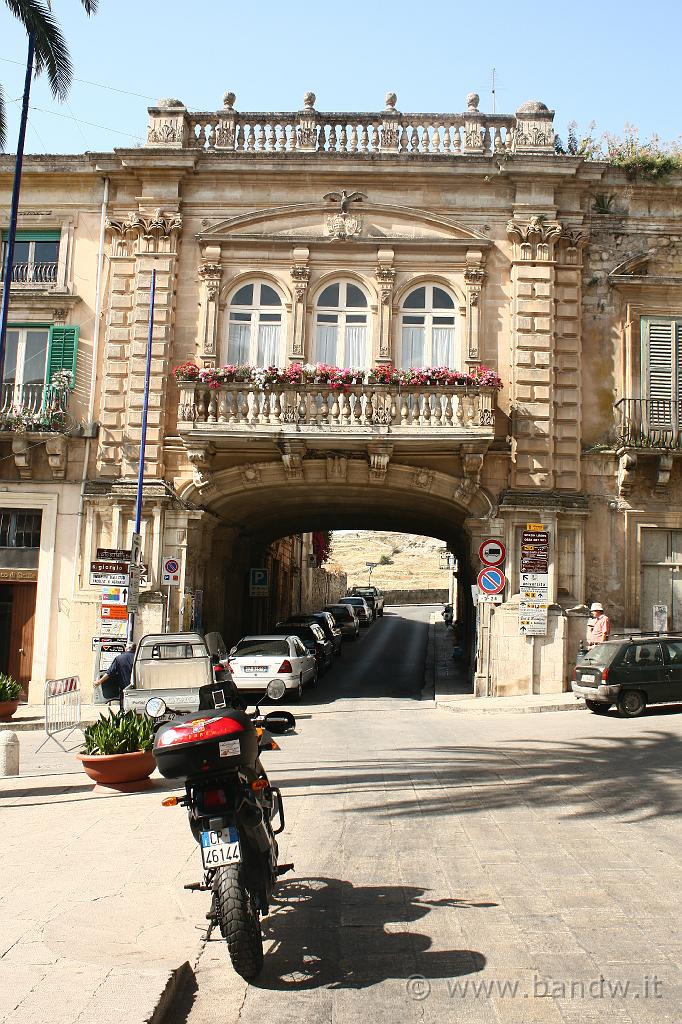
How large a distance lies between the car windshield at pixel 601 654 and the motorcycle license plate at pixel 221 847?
44.5 feet

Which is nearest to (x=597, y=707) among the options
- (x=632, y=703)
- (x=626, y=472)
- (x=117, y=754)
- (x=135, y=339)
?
(x=632, y=703)

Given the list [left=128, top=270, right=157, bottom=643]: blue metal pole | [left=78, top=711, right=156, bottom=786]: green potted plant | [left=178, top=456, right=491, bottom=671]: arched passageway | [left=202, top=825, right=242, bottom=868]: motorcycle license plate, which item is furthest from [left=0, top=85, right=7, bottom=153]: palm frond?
[left=202, top=825, right=242, bottom=868]: motorcycle license plate

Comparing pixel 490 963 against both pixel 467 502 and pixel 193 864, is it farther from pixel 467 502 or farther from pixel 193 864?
pixel 467 502

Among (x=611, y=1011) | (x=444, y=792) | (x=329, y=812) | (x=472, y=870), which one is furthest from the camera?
(x=444, y=792)

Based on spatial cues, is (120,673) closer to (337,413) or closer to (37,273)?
(337,413)

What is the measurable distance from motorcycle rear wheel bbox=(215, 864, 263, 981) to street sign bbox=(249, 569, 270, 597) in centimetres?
2441

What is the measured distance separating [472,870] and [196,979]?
2643mm

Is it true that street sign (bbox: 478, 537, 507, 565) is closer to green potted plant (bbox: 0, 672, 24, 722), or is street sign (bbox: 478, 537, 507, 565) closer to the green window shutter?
→ green potted plant (bbox: 0, 672, 24, 722)

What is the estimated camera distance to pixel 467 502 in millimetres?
21453

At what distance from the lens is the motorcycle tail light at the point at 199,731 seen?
523 centimetres

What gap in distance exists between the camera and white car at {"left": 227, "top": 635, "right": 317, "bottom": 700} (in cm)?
2083

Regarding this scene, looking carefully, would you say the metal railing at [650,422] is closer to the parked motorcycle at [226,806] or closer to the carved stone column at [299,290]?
the carved stone column at [299,290]

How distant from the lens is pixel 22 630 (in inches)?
867

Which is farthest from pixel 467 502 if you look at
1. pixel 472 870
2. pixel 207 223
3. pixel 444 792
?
pixel 472 870
